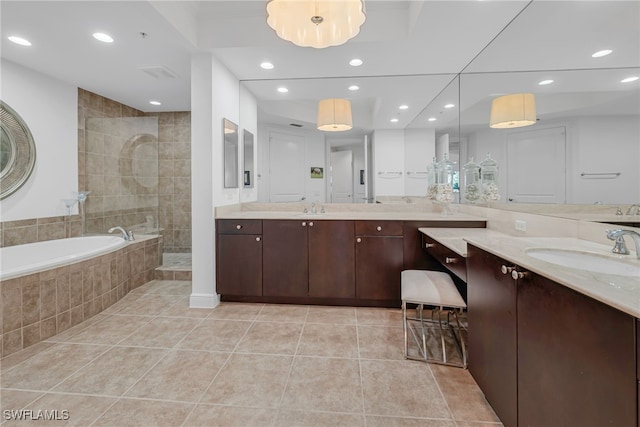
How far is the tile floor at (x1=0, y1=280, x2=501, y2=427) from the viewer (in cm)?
141

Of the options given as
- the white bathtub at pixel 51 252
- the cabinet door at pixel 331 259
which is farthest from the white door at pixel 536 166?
the white bathtub at pixel 51 252

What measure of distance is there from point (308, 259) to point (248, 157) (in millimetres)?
1415

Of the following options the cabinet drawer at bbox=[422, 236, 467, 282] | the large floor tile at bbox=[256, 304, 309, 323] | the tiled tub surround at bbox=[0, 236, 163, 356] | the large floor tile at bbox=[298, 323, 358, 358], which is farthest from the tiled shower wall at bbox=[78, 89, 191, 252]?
the cabinet drawer at bbox=[422, 236, 467, 282]

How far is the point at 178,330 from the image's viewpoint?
2309 millimetres

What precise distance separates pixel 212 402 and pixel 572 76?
8.64 ft

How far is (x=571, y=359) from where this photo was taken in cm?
85

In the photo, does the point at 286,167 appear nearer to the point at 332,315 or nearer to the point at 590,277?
the point at 332,315

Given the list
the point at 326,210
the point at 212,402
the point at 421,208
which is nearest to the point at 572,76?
the point at 421,208

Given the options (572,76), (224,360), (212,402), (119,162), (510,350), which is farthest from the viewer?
(119,162)

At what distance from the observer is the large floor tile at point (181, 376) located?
61.4 inches

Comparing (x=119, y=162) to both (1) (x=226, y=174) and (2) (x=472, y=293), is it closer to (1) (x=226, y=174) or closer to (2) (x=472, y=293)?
(1) (x=226, y=174)

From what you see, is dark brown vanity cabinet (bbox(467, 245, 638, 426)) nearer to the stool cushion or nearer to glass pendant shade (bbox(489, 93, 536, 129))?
the stool cushion

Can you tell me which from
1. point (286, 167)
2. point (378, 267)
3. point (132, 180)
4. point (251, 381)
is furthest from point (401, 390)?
point (132, 180)

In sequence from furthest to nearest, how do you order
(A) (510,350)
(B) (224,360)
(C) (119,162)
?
(C) (119,162) → (B) (224,360) → (A) (510,350)
